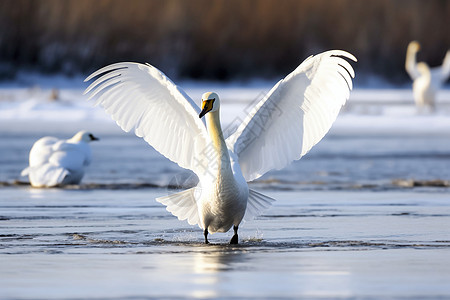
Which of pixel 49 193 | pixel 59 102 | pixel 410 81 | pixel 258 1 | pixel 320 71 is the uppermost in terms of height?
pixel 258 1

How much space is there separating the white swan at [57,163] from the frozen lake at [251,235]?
8.4 inches

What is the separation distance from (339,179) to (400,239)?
5260 millimetres

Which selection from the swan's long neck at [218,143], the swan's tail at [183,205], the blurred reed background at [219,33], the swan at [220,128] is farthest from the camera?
the blurred reed background at [219,33]

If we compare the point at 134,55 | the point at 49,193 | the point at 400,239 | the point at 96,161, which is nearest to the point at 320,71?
the point at 400,239

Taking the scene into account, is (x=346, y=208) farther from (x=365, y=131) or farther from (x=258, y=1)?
(x=258, y=1)

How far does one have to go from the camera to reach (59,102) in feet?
107

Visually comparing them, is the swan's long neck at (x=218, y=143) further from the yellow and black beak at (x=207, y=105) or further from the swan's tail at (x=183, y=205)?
the swan's tail at (x=183, y=205)

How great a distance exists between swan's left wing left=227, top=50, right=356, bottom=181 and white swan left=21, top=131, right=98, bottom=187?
159 inches

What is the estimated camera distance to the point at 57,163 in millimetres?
13688

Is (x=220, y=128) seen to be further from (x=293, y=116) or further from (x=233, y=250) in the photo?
(x=233, y=250)

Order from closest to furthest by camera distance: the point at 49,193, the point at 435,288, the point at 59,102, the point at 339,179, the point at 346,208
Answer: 1. the point at 435,288
2. the point at 346,208
3. the point at 49,193
4. the point at 339,179
5. the point at 59,102

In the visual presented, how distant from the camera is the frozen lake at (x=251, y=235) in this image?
6.53 meters

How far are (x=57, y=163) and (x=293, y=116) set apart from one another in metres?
4.72

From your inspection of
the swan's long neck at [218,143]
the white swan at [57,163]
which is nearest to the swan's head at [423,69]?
the white swan at [57,163]
